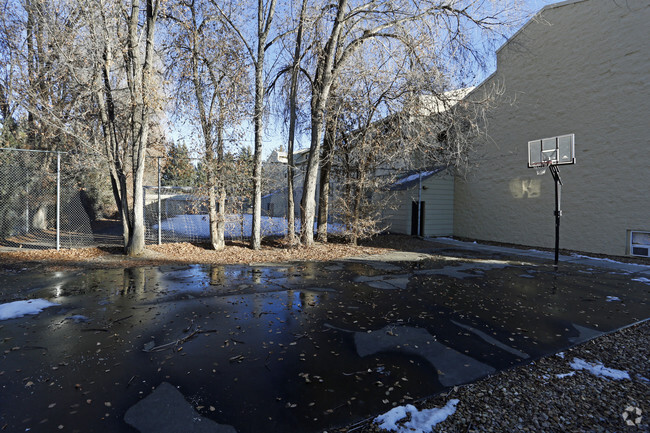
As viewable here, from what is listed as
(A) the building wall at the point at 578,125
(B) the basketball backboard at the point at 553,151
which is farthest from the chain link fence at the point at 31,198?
(A) the building wall at the point at 578,125

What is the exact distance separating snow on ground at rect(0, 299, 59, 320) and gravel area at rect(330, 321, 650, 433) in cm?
443

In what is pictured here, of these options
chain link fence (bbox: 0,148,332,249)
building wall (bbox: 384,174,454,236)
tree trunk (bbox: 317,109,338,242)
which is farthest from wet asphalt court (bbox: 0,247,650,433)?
building wall (bbox: 384,174,454,236)

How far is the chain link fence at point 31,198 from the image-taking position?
10.1 meters

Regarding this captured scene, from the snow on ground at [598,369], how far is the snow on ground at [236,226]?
8838 mm

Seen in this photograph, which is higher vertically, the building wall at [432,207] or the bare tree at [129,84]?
the bare tree at [129,84]

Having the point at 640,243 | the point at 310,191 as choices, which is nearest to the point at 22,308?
the point at 310,191

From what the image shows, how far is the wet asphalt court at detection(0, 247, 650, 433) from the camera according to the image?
2330 mm

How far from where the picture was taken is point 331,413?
2.28 m

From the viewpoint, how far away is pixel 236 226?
10961 mm

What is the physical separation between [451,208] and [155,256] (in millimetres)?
12969

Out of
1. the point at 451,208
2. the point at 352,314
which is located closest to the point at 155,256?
the point at 352,314

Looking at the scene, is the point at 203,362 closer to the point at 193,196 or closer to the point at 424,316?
the point at 424,316

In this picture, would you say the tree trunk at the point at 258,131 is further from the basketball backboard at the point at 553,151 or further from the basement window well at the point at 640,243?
the basement window well at the point at 640,243

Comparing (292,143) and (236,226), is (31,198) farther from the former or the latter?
(292,143)
